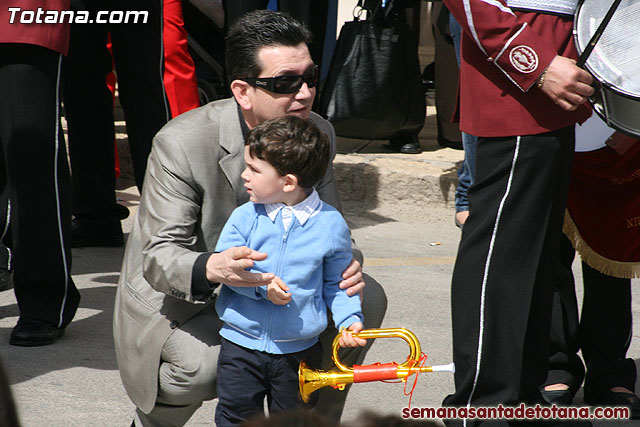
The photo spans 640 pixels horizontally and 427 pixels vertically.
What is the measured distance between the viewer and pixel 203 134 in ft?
8.52

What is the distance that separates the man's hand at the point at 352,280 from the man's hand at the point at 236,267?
22 centimetres

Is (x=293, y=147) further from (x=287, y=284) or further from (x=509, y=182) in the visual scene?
(x=509, y=182)

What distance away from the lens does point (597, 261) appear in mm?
3088

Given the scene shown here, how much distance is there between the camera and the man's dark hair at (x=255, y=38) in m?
2.56

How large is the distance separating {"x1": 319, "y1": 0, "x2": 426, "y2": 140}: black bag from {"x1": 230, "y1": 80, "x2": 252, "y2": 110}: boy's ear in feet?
9.69

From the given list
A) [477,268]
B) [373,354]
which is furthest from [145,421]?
[373,354]

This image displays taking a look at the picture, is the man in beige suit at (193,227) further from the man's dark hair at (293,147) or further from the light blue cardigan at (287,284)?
the man's dark hair at (293,147)

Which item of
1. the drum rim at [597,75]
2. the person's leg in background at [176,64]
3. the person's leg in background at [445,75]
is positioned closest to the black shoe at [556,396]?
the drum rim at [597,75]

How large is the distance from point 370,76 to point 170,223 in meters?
3.25

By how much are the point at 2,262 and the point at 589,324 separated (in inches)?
89.8

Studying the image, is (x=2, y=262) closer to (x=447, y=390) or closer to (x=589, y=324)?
(x=447, y=390)

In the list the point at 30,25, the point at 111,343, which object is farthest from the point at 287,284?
the point at 30,25

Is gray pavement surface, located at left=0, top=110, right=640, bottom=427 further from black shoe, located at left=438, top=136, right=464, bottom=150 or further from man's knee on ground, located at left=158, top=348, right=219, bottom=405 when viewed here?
man's knee on ground, located at left=158, top=348, right=219, bottom=405

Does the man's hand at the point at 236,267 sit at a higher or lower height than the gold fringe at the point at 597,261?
higher
